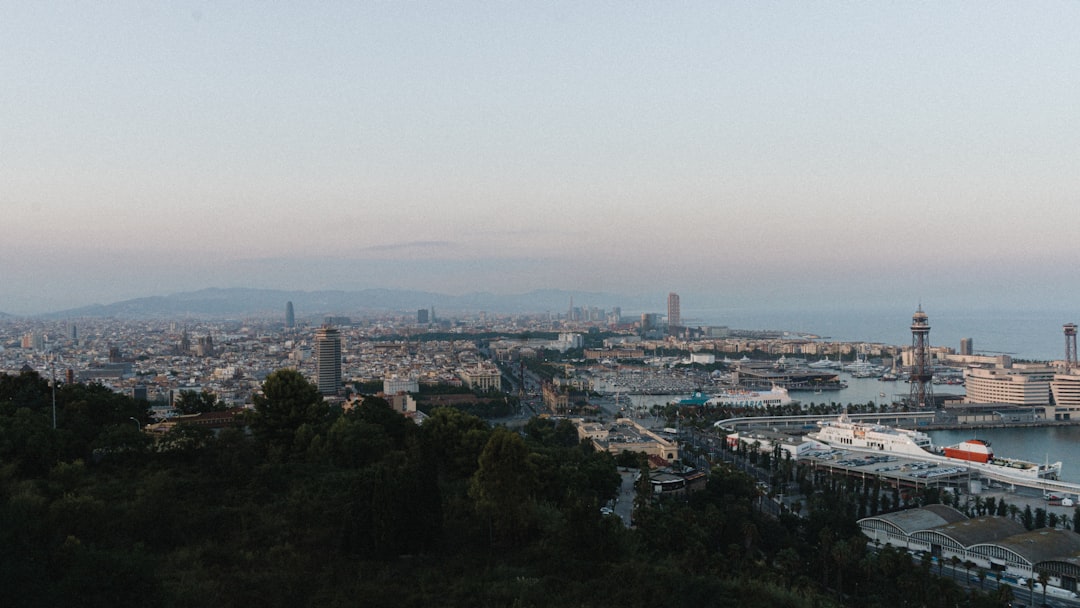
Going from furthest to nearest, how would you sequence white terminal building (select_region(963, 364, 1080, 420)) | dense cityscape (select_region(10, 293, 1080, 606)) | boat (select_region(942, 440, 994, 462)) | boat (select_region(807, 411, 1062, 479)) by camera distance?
white terminal building (select_region(963, 364, 1080, 420)), boat (select_region(942, 440, 994, 462)), boat (select_region(807, 411, 1062, 479)), dense cityscape (select_region(10, 293, 1080, 606))

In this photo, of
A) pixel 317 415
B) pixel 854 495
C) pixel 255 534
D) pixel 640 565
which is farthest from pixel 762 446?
pixel 255 534

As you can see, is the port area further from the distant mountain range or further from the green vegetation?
the distant mountain range

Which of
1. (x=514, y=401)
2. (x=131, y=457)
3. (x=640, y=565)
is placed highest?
(x=131, y=457)

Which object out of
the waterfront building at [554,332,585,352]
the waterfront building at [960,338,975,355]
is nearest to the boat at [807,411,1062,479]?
the waterfront building at [960,338,975,355]

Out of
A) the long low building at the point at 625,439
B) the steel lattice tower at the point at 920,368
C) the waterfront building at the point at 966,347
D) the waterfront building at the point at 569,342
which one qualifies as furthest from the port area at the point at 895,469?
the waterfront building at the point at 569,342

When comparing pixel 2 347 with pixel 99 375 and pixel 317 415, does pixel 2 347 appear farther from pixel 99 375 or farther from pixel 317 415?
pixel 317 415
